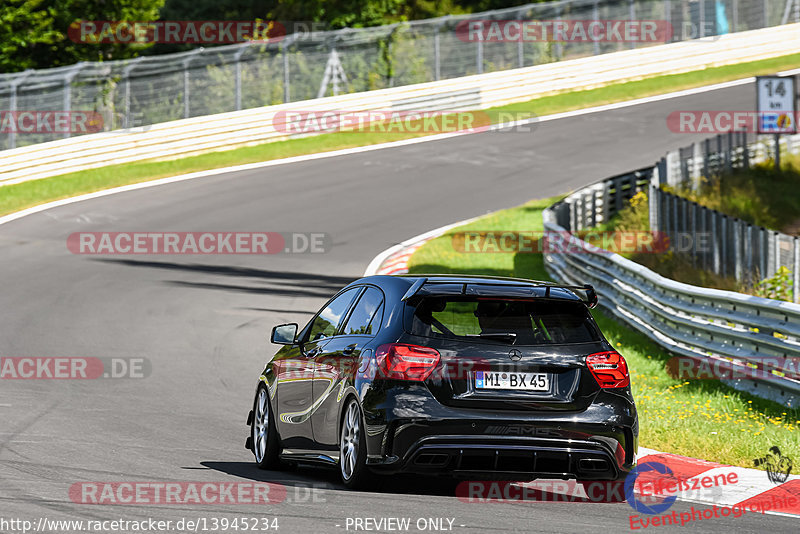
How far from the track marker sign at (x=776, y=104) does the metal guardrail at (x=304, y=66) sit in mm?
13082

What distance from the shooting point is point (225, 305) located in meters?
18.6

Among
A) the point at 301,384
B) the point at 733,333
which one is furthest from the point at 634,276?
the point at 301,384

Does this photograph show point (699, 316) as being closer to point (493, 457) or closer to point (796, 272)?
point (796, 272)

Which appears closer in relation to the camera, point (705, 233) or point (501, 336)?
point (501, 336)

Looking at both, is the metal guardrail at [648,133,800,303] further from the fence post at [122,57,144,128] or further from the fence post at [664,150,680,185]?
the fence post at [122,57,144,128]

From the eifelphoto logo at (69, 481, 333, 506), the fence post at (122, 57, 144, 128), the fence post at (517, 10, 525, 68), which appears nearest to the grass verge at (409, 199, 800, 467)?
the eifelphoto logo at (69, 481, 333, 506)

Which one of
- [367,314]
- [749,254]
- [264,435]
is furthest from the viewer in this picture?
[749,254]

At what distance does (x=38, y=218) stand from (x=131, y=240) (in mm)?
2958

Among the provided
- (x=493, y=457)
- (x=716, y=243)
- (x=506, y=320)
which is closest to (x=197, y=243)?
(x=716, y=243)

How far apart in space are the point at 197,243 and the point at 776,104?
41.7 feet

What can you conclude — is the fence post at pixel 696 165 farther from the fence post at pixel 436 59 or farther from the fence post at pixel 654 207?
the fence post at pixel 436 59

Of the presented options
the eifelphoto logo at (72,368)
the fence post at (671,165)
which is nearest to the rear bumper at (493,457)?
the eifelphoto logo at (72,368)

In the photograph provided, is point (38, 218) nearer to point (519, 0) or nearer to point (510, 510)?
point (510, 510)

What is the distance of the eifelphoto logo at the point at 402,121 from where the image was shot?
35281 mm
